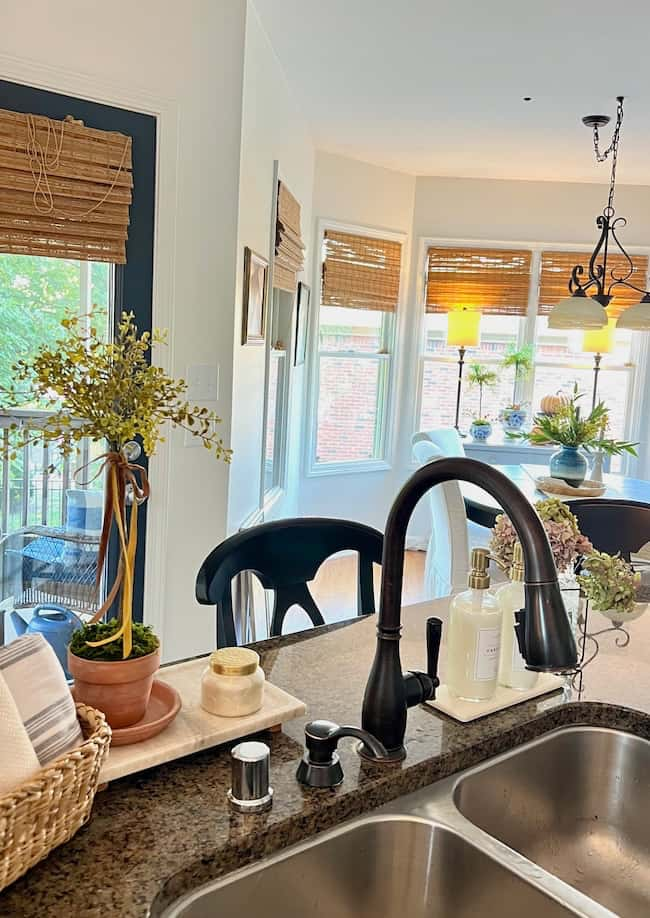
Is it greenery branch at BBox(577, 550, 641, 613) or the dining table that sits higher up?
greenery branch at BBox(577, 550, 641, 613)

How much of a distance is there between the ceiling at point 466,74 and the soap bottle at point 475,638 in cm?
252

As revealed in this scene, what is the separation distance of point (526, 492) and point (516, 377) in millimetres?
2254

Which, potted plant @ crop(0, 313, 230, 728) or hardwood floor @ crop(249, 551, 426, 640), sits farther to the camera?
hardwood floor @ crop(249, 551, 426, 640)

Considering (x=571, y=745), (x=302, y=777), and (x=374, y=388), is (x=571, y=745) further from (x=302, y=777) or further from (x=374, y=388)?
(x=374, y=388)

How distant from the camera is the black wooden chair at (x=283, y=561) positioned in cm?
170

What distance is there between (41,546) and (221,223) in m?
1.33

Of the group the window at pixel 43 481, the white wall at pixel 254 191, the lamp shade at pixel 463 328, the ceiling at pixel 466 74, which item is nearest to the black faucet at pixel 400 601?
the window at pixel 43 481

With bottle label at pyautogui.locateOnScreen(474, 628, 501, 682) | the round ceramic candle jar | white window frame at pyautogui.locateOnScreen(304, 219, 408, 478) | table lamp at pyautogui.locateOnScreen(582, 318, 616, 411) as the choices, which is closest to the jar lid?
the round ceramic candle jar

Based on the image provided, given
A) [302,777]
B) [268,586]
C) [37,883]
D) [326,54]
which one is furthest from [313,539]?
[326,54]

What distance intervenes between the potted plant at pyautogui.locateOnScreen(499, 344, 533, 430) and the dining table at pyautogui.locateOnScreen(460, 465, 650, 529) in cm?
131

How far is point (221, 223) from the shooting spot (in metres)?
3.03

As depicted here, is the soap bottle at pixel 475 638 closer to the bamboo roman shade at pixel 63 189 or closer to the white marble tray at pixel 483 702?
the white marble tray at pixel 483 702

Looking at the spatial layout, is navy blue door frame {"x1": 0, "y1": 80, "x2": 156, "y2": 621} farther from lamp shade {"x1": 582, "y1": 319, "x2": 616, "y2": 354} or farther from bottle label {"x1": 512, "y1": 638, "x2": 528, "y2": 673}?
lamp shade {"x1": 582, "y1": 319, "x2": 616, "y2": 354}

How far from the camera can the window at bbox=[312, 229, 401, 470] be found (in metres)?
5.70
